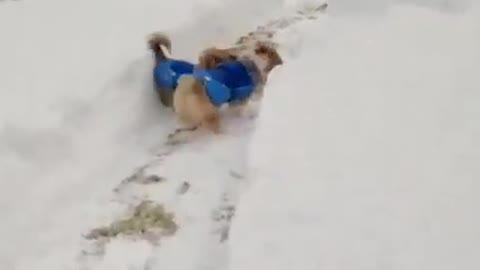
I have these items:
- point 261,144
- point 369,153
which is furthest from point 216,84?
point 369,153

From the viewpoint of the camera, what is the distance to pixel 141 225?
5.16 ft

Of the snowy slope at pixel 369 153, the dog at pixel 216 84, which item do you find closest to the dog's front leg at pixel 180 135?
the dog at pixel 216 84

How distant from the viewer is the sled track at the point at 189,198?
4.83ft

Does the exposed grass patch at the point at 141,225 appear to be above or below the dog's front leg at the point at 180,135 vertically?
below

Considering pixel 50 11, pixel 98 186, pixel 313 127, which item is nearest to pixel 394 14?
pixel 313 127

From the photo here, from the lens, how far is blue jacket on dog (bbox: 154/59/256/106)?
6.22 ft

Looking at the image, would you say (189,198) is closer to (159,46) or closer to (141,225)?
(141,225)

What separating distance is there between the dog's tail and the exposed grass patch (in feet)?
1.63

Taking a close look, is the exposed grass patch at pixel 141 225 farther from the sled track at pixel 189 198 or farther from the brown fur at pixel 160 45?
the brown fur at pixel 160 45

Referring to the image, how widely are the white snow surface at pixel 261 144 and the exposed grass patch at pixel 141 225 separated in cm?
2

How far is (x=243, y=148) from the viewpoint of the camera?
71.2 inches

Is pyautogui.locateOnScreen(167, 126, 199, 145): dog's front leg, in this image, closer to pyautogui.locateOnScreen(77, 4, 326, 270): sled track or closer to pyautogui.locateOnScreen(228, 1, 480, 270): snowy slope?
pyautogui.locateOnScreen(77, 4, 326, 270): sled track

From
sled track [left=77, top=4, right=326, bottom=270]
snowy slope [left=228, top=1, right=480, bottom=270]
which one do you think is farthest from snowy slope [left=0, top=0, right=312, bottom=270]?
snowy slope [left=228, top=1, right=480, bottom=270]

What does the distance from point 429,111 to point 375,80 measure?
7.5 inches
